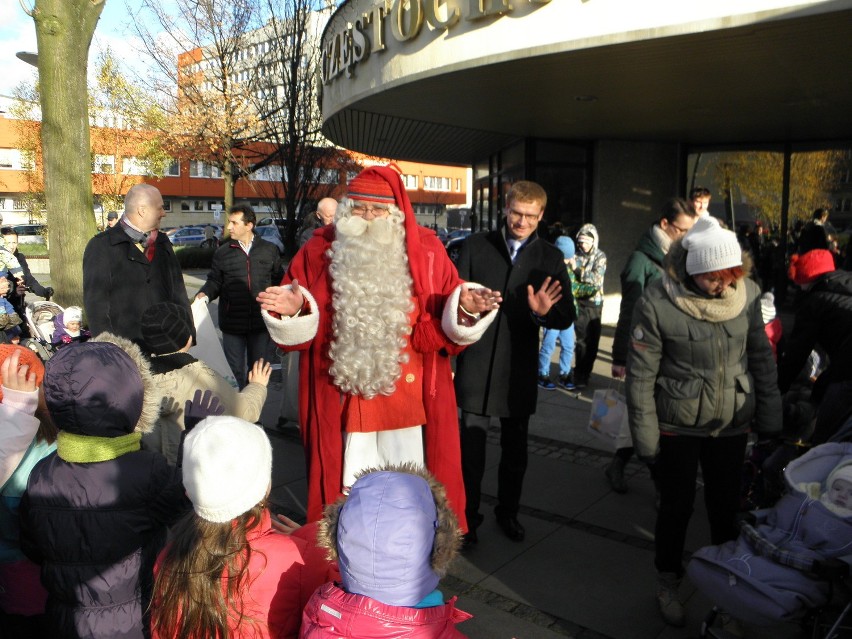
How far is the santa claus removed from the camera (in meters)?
2.97

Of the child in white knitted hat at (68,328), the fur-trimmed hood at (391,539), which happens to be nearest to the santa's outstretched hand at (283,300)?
the fur-trimmed hood at (391,539)

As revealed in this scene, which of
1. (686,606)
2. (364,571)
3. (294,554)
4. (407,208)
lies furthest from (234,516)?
(686,606)

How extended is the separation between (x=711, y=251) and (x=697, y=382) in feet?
1.89

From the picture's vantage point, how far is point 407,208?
3193 mm

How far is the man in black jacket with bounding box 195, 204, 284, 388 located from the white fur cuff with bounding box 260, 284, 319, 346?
10.3 ft

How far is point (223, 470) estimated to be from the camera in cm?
184

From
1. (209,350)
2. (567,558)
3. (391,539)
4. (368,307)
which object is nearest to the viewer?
(391,539)

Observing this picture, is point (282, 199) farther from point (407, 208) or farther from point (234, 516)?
point (234, 516)

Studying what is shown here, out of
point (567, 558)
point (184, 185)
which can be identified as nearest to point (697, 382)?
point (567, 558)

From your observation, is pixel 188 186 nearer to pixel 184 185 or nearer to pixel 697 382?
pixel 184 185

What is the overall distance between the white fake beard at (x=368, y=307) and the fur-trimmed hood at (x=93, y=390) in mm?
926

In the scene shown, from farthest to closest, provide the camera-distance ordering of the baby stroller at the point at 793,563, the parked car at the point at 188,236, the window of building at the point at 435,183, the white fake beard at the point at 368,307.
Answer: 1. the window of building at the point at 435,183
2. the parked car at the point at 188,236
3. the white fake beard at the point at 368,307
4. the baby stroller at the point at 793,563

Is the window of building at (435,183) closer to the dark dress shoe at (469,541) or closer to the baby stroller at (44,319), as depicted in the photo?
the baby stroller at (44,319)

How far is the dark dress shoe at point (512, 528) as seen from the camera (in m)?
3.99
